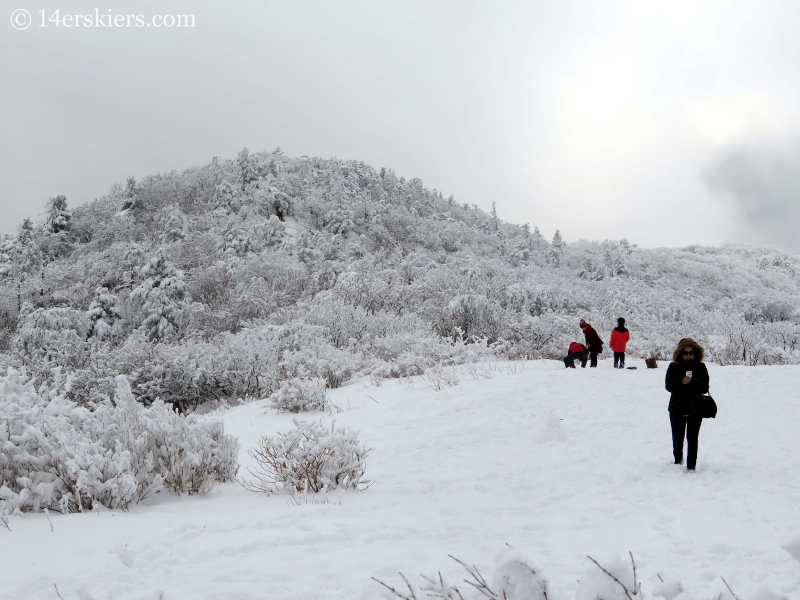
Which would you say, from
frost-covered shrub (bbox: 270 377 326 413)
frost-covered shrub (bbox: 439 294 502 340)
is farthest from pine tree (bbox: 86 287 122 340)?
frost-covered shrub (bbox: 270 377 326 413)

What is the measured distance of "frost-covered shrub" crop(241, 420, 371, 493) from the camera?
4.38 metres

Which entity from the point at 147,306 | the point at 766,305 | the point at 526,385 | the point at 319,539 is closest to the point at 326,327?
the point at 526,385

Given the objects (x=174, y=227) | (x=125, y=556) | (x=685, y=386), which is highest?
(x=174, y=227)

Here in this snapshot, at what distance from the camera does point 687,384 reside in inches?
204

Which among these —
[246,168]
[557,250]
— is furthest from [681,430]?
[557,250]

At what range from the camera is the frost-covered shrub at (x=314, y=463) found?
4.38m

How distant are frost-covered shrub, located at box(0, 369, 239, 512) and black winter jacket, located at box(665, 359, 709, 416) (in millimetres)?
4560

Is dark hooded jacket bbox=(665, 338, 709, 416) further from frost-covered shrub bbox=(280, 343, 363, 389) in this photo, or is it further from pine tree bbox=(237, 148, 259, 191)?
pine tree bbox=(237, 148, 259, 191)

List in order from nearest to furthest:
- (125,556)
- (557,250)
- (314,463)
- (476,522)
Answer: (125,556)
(476,522)
(314,463)
(557,250)

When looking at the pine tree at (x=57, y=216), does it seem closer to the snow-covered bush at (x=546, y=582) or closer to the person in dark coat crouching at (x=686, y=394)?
the person in dark coat crouching at (x=686, y=394)

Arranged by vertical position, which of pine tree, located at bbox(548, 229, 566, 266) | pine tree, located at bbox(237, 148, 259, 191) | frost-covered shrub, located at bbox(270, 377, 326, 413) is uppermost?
pine tree, located at bbox(237, 148, 259, 191)

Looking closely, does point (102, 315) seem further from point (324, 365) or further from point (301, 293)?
point (324, 365)

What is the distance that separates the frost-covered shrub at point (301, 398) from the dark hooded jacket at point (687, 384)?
5937 mm

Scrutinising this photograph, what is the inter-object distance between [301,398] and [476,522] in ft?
19.6
